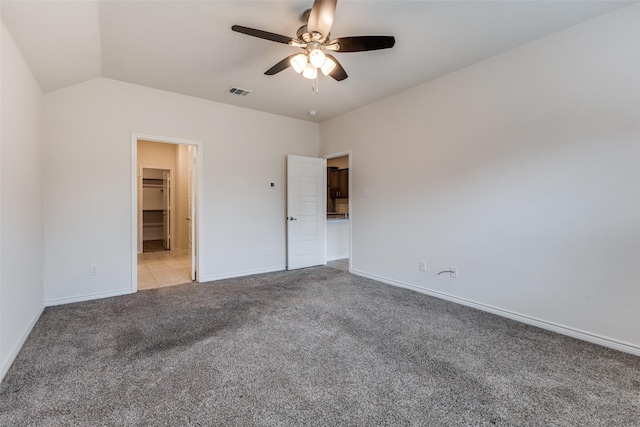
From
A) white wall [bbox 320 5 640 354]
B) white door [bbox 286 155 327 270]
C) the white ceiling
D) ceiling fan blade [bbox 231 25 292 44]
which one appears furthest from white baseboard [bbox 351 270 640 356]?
ceiling fan blade [bbox 231 25 292 44]

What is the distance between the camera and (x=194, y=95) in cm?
410

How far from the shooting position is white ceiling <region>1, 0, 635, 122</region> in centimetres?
221

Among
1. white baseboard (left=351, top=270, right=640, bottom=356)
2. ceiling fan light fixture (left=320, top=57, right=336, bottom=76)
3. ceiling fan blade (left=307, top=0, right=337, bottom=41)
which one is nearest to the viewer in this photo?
Result: ceiling fan blade (left=307, top=0, right=337, bottom=41)

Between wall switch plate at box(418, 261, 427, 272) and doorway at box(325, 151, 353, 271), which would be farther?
doorway at box(325, 151, 353, 271)

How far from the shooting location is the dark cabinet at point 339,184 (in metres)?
7.23

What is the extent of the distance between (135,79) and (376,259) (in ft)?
13.0

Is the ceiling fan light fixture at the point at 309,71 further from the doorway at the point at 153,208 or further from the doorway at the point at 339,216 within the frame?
the doorway at the point at 153,208

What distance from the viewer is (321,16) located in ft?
6.24

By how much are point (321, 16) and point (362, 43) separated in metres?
0.45

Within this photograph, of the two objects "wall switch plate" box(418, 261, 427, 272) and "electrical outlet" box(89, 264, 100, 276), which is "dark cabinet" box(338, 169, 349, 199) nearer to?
"wall switch plate" box(418, 261, 427, 272)

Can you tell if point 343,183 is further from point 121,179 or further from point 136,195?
point 121,179

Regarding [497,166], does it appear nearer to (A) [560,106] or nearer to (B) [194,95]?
(A) [560,106]

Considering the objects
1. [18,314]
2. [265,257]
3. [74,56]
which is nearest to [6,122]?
[74,56]

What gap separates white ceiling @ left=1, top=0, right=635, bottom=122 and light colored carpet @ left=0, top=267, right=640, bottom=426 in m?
2.46
